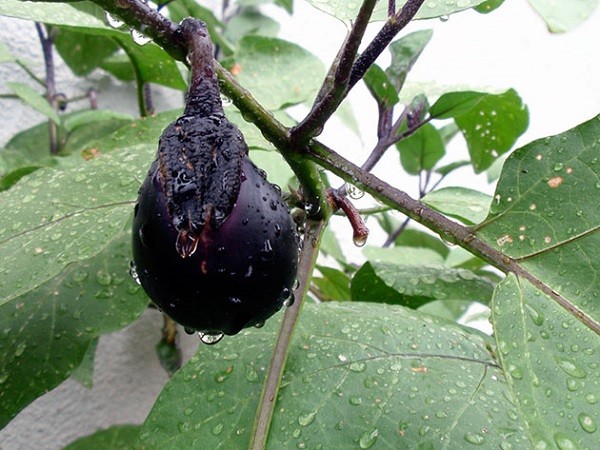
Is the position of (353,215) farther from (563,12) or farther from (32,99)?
(32,99)

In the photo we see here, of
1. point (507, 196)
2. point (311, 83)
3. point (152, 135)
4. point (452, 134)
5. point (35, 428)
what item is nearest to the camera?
point (507, 196)

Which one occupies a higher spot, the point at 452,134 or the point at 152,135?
the point at 152,135

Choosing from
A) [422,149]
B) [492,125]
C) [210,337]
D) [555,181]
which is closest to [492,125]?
[492,125]

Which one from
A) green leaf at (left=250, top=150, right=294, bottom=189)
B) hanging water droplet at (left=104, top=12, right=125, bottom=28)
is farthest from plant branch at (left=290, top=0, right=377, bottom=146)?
green leaf at (left=250, top=150, right=294, bottom=189)

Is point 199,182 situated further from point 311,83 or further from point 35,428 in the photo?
point 35,428

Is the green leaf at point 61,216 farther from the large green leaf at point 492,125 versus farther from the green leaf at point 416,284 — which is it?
the large green leaf at point 492,125

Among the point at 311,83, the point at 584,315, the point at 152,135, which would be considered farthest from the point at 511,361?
the point at 311,83

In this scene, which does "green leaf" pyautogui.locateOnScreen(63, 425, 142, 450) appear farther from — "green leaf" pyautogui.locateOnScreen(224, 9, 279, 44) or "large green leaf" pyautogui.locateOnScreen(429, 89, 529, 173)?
"green leaf" pyautogui.locateOnScreen(224, 9, 279, 44)
